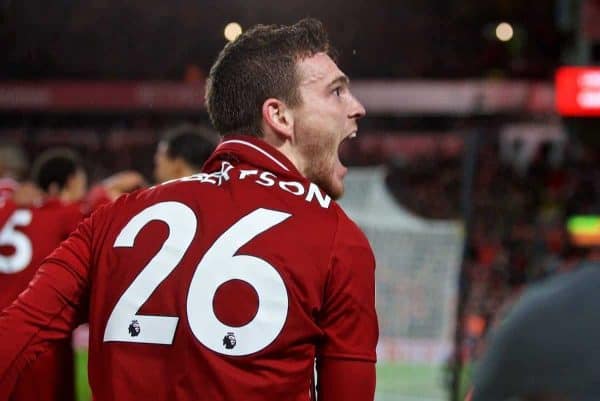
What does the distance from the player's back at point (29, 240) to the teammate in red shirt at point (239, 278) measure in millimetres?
2337

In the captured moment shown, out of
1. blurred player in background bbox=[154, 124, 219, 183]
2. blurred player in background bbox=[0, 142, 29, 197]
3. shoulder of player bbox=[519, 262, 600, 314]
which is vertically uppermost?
blurred player in background bbox=[0, 142, 29, 197]

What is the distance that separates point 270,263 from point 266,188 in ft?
0.50

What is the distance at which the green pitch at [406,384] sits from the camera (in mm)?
7973

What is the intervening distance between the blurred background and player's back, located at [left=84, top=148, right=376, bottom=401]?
9702 mm

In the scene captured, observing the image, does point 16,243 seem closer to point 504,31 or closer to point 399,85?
point 399,85

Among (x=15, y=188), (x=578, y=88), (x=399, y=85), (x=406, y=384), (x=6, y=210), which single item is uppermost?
(x=399, y=85)

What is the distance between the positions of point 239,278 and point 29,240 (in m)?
2.64

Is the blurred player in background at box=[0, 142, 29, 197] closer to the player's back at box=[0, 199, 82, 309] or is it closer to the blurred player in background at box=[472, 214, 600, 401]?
the player's back at box=[0, 199, 82, 309]

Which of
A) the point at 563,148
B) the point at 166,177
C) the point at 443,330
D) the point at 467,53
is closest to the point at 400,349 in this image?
the point at 443,330

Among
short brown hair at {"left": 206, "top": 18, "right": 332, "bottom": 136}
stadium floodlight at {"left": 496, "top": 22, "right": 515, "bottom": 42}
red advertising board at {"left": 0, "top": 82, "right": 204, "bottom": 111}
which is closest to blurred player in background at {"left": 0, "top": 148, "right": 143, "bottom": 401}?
short brown hair at {"left": 206, "top": 18, "right": 332, "bottom": 136}

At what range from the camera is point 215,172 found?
1859mm

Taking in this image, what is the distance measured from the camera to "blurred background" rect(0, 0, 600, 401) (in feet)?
48.9

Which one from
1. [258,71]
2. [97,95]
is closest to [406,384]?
[258,71]

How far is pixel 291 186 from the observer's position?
1796 millimetres
